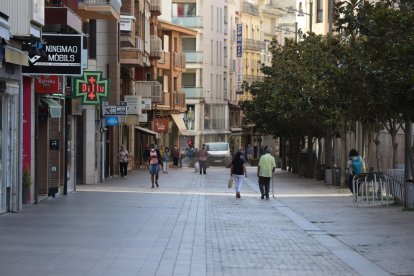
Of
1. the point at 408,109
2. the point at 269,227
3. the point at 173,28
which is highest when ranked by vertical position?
the point at 173,28

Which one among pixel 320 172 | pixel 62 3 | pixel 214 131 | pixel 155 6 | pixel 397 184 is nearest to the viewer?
pixel 397 184

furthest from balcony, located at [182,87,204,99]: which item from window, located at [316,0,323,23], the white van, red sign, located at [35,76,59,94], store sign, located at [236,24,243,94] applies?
red sign, located at [35,76,59,94]

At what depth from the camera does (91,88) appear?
126 ft

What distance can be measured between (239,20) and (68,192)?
3360 inches

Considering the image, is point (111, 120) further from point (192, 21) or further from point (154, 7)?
point (192, 21)

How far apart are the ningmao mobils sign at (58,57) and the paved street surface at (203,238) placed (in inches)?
136

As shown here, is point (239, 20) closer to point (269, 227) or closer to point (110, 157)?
point (110, 157)

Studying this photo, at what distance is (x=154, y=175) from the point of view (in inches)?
1642

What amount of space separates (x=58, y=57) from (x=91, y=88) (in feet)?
42.4

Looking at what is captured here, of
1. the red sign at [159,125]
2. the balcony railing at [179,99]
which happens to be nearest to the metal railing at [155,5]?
the red sign at [159,125]

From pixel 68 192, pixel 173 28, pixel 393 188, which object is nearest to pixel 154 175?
pixel 68 192

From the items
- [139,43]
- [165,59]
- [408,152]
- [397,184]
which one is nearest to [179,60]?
[165,59]

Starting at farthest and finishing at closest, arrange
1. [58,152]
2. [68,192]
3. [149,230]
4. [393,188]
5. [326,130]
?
[326,130] → [68,192] → [58,152] → [393,188] → [149,230]

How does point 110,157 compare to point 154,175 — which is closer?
point 154,175
